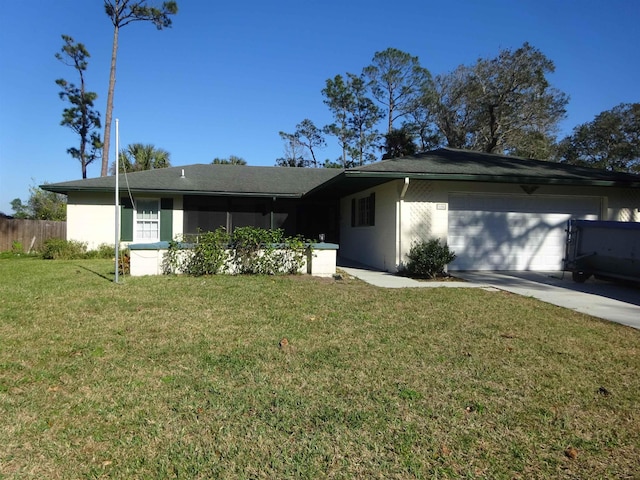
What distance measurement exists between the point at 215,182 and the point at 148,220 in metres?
2.75

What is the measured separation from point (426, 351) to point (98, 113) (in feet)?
112

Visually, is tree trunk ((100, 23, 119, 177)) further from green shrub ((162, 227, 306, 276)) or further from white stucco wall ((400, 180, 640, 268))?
white stucco wall ((400, 180, 640, 268))

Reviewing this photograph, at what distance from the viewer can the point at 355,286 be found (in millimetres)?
8656

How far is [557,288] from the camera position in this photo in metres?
8.91

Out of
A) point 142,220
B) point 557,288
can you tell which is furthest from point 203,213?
point 557,288

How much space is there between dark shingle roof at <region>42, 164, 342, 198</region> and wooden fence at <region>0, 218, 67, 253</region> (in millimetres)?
5047

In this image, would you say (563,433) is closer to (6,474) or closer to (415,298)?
(6,474)

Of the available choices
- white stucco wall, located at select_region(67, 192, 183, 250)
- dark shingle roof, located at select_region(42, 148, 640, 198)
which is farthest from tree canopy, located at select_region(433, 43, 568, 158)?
white stucco wall, located at select_region(67, 192, 183, 250)

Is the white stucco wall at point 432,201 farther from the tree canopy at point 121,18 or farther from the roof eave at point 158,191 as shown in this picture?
the tree canopy at point 121,18

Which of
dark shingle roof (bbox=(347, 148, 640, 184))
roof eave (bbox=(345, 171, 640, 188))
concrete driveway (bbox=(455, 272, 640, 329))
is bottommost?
concrete driveway (bbox=(455, 272, 640, 329))

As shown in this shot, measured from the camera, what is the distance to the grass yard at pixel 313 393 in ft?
8.36

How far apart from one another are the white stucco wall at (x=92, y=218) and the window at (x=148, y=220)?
0.62 m

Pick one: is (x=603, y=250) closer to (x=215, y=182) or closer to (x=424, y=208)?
(x=424, y=208)

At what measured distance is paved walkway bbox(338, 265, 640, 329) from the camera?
6809 mm
